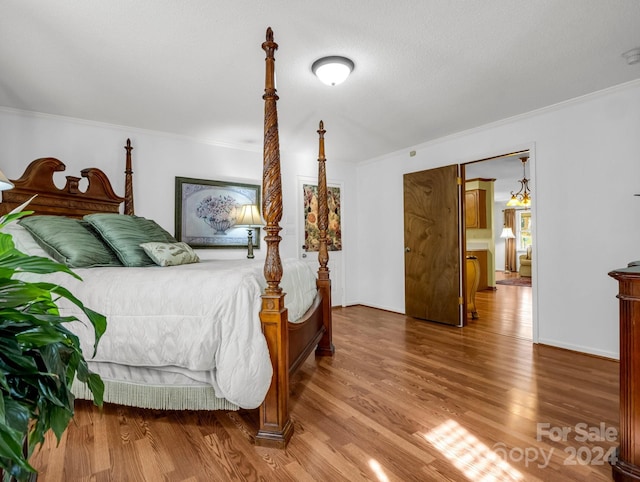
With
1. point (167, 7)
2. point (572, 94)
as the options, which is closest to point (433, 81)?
point (572, 94)

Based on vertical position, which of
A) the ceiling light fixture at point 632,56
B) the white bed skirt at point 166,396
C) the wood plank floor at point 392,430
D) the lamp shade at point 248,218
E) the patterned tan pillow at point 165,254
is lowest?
the wood plank floor at point 392,430

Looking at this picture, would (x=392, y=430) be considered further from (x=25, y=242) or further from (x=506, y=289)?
(x=506, y=289)

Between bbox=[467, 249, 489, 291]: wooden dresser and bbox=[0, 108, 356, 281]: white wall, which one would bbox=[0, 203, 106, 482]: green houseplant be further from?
bbox=[467, 249, 489, 291]: wooden dresser

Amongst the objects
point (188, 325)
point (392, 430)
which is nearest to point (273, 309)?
point (188, 325)

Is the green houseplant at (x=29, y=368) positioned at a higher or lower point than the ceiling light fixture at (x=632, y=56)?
lower

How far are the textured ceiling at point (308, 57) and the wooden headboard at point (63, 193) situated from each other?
0.59 meters

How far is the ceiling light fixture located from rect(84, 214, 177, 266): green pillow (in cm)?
367

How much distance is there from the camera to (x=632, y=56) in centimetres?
242

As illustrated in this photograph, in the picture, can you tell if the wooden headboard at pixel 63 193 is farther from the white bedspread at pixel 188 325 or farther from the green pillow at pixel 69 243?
the white bedspread at pixel 188 325

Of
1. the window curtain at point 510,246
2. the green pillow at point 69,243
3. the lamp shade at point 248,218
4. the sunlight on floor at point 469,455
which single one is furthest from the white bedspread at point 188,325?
the window curtain at point 510,246

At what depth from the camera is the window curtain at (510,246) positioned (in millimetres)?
11047

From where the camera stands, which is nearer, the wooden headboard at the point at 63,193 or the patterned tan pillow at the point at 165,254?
the patterned tan pillow at the point at 165,254

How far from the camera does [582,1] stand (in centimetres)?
188

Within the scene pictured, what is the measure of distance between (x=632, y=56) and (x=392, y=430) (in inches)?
118
